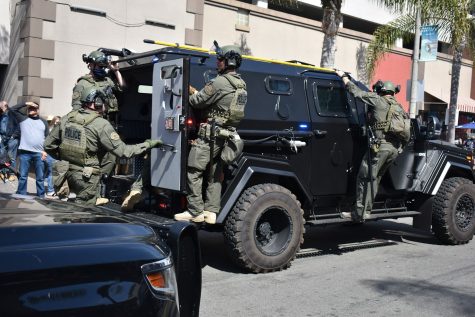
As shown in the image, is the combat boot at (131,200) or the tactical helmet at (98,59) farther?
the tactical helmet at (98,59)

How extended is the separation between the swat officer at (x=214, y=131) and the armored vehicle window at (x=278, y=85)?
1.83ft

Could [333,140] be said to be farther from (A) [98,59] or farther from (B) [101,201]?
(A) [98,59]

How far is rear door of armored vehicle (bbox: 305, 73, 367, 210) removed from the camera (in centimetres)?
651

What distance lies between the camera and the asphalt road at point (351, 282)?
4965 mm

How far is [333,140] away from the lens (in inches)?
261

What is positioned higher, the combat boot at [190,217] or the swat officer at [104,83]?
the swat officer at [104,83]

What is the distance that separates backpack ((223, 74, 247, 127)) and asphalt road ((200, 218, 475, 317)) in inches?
65.7

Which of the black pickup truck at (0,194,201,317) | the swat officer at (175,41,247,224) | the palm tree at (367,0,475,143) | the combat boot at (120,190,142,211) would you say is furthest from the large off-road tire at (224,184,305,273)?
the palm tree at (367,0,475,143)

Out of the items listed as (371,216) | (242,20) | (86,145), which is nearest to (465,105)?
(242,20)

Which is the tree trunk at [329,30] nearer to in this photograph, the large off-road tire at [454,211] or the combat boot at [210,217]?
the large off-road tire at [454,211]

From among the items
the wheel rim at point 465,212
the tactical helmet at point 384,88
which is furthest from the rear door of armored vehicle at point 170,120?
the wheel rim at point 465,212

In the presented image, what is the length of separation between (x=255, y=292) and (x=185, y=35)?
10137 millimetres

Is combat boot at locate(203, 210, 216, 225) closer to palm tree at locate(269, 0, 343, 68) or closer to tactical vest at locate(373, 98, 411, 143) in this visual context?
tactical vest at locate(373, 98, 411, 143)

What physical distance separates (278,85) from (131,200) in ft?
6.80
